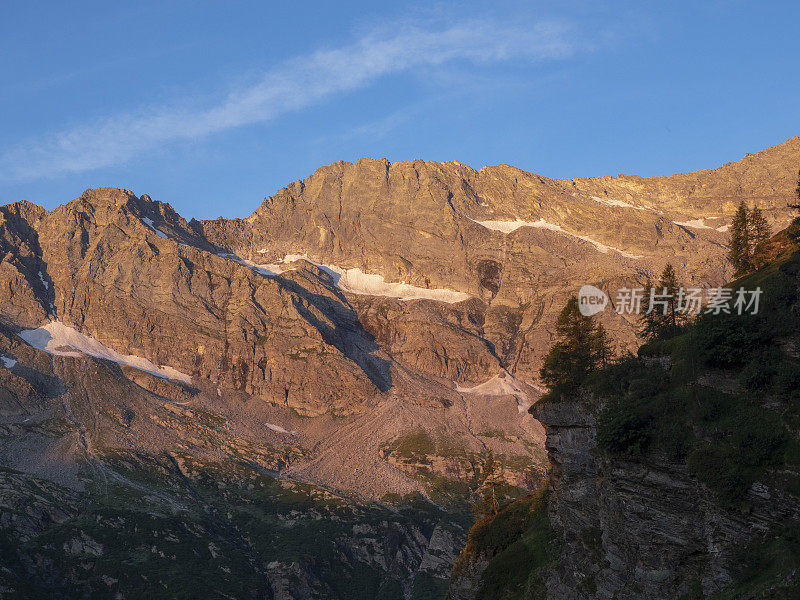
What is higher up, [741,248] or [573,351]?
[741,248]

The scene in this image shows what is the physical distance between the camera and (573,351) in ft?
240

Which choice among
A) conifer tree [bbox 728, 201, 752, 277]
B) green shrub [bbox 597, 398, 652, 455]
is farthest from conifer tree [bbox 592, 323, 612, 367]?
green shrub [bbox 597, 398, 652, 455]

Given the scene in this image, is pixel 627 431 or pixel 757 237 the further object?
pixel 757 237

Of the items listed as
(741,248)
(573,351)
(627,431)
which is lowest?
(627,431)

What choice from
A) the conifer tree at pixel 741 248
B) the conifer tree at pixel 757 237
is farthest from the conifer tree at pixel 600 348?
the conifer tree at pixel 741 248

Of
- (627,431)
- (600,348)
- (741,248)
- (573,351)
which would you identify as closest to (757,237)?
(741,248)

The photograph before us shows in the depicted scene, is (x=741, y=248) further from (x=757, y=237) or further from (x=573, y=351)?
(x=573, y=351)

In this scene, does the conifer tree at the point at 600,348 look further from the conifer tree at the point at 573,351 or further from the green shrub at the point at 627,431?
the green shrub at the point at 627,431

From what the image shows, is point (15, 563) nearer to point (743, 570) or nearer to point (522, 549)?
point (522, 549)

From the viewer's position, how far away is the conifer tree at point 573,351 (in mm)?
72000

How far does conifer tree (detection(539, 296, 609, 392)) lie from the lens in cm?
7200

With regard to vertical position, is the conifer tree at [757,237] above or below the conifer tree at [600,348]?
above

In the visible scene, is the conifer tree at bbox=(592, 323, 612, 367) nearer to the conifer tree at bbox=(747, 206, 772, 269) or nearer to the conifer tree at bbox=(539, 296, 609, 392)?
the conifer tree at bbox=(539, 296, 609, 392)

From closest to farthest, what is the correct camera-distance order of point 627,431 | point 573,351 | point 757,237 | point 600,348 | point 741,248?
point 627,431 < point 573,351 < point 600,348 < point 741,248 < point 757,237
